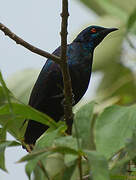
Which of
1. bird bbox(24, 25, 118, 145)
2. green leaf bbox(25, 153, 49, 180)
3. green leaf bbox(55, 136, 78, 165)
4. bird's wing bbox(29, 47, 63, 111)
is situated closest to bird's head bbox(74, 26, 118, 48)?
bird bbox(24, 25, 118, 145)

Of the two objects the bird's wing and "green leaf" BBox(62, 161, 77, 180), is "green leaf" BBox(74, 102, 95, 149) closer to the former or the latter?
"green leaf" BBox(62, 161, 77, 180)

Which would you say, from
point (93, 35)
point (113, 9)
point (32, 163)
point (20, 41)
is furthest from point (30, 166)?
point (93, 35)

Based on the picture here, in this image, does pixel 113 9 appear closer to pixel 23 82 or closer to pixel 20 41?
pixel 23 82

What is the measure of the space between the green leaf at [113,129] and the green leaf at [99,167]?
4 centimetres

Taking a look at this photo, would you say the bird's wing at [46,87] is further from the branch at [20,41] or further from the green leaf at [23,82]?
the branch at [20,41]

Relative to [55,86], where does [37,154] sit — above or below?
above

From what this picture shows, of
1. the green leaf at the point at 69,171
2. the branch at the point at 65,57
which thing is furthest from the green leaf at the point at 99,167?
the branch at the point at 65,57

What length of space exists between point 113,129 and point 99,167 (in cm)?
18

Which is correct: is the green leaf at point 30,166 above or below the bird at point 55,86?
above

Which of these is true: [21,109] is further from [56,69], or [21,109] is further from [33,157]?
[56,69]

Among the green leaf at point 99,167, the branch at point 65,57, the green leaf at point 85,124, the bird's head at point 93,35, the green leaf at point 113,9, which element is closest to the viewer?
the green leaf at point 99,167

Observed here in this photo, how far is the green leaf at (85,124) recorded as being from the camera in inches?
73.1

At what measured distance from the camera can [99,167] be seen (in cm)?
159

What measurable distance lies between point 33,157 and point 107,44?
2.96 metres
